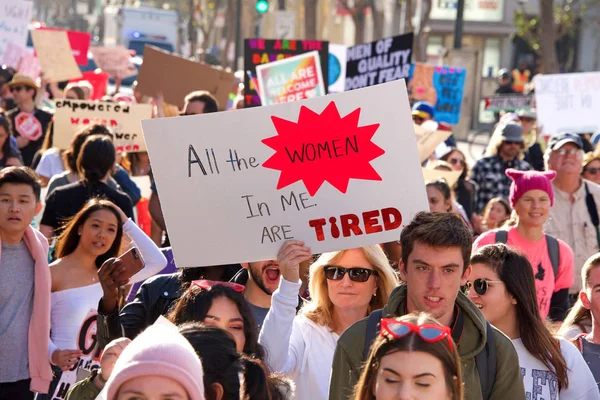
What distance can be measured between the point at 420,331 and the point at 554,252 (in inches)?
137

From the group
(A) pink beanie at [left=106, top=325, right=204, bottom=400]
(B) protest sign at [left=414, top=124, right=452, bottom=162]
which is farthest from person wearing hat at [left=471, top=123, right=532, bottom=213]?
(A) pink beanie at [left=106, top=325, right=204, bottom=400]

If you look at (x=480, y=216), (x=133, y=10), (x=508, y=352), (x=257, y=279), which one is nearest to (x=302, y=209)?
(x=257, y=279)

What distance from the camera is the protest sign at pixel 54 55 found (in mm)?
15812

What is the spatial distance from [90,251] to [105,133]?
2301 mm

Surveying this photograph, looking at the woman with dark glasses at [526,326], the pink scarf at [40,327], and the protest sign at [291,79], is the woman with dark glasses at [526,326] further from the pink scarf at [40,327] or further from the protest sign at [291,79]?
the protest sign at [291,79]

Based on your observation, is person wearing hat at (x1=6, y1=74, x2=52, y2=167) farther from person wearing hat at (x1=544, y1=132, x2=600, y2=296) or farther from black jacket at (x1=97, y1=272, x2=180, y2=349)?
black jacket at (x1=97, y1=272, x2=180, y2=349)

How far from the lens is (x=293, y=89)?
12.4m

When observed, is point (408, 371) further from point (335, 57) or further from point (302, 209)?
point (335, 57)

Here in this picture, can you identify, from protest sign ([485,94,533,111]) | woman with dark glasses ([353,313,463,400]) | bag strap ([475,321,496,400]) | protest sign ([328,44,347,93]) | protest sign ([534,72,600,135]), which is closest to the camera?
woman with dark glasses ([353,313,463,400])

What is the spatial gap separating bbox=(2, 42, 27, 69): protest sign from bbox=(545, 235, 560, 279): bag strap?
33.3 feet

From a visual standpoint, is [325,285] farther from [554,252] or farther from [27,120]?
[27,120]

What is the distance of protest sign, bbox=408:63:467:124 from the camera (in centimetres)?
1652

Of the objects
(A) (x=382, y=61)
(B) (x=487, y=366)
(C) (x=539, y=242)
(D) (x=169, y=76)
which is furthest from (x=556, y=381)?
(A) (x=382, y=61)

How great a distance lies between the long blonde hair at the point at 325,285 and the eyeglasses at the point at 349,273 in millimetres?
29
